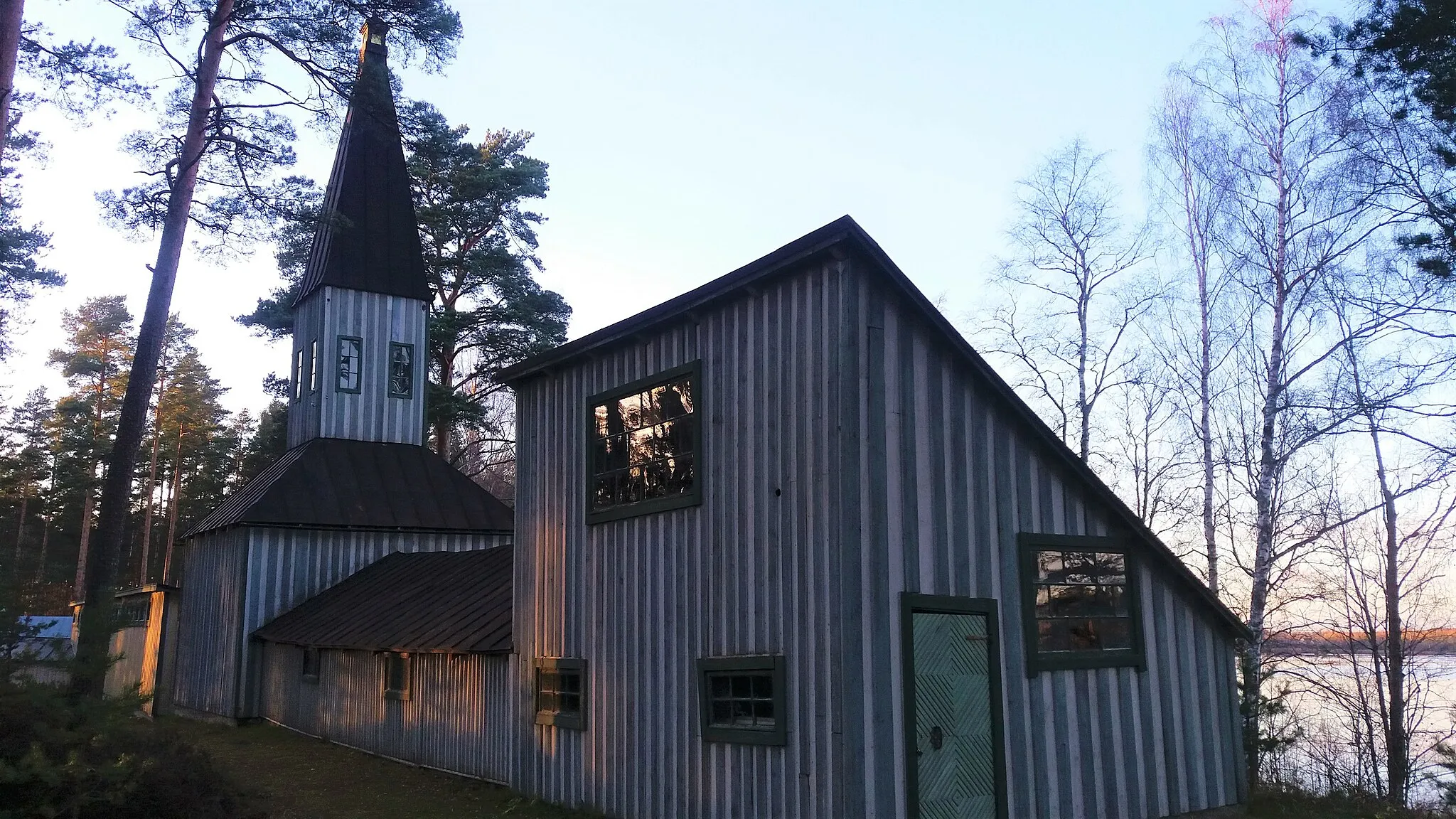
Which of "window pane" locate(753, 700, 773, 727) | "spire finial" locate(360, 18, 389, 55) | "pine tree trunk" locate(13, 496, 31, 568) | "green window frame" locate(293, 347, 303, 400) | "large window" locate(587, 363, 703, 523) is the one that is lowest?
"window pane" locate(753, 700, 773, 727)

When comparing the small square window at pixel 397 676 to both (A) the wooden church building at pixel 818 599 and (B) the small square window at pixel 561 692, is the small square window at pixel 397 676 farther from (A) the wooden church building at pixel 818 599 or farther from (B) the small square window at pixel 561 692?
(B) the small square window at pixel 561 692

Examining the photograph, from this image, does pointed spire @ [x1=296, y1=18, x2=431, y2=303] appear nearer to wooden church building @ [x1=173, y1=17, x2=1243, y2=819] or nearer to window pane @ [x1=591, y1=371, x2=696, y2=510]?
wooden church building @ [x1=173, y1=17, x2=1243, y2=819]

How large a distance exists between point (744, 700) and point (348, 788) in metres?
6.50

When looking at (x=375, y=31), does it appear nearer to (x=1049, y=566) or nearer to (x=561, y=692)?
(x=561, y=692)

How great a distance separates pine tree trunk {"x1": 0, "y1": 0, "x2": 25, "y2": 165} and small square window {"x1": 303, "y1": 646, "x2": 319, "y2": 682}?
32.6 ft

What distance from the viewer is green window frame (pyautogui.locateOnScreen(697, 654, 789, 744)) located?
357 inches

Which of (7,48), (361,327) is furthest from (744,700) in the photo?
(361,327)

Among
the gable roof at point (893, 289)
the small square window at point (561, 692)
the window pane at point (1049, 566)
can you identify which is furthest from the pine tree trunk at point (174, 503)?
the window pane at point (1049, 566)

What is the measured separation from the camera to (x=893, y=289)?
940 cm

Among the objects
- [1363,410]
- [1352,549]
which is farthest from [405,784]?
[1352,549]

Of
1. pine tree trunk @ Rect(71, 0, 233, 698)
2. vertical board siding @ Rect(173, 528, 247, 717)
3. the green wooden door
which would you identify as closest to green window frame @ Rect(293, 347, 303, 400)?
vertical board siding @ Rect(173, 528, 247, 717)

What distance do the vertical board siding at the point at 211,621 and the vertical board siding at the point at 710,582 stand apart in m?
11.0

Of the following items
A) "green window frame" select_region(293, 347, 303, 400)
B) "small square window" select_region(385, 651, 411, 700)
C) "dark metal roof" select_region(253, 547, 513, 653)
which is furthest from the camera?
"green window frame" select_region(293, 347, 303, 400)

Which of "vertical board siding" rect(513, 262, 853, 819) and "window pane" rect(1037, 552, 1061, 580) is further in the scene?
"window pane" rect(1037, 552, 1061, 580)
